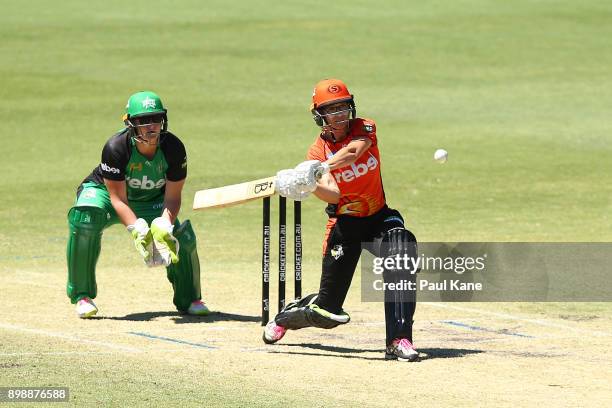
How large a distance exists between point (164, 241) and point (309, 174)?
198 centimetres

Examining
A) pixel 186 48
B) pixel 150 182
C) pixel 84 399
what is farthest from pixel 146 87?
pixel 84 399

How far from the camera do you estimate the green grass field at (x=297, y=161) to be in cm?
878

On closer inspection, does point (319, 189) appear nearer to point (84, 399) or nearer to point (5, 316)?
point (84, 399)

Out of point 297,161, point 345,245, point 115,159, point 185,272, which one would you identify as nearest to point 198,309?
point 185,272

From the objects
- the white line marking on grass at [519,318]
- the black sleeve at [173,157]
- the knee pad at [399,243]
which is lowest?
the white line marking on grass at [519,318]

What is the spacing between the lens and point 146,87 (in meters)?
28.4

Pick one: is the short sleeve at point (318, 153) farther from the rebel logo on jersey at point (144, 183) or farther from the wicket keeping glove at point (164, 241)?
the rebel logo on jersey at point (144, 183)

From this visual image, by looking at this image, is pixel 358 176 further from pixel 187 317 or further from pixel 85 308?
pixel 85 308

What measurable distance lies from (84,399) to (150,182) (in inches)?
153

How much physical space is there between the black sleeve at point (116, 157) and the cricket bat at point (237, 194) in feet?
2.76

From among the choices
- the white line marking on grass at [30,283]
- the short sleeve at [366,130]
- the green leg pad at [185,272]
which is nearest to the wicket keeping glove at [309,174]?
the short sleeve at [366,130]

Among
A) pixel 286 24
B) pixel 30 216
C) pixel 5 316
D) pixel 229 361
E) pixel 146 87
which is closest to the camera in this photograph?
pixel 229 361

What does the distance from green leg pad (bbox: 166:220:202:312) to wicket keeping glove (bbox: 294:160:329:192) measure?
2.38 metres

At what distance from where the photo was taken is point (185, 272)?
11.6 meters
